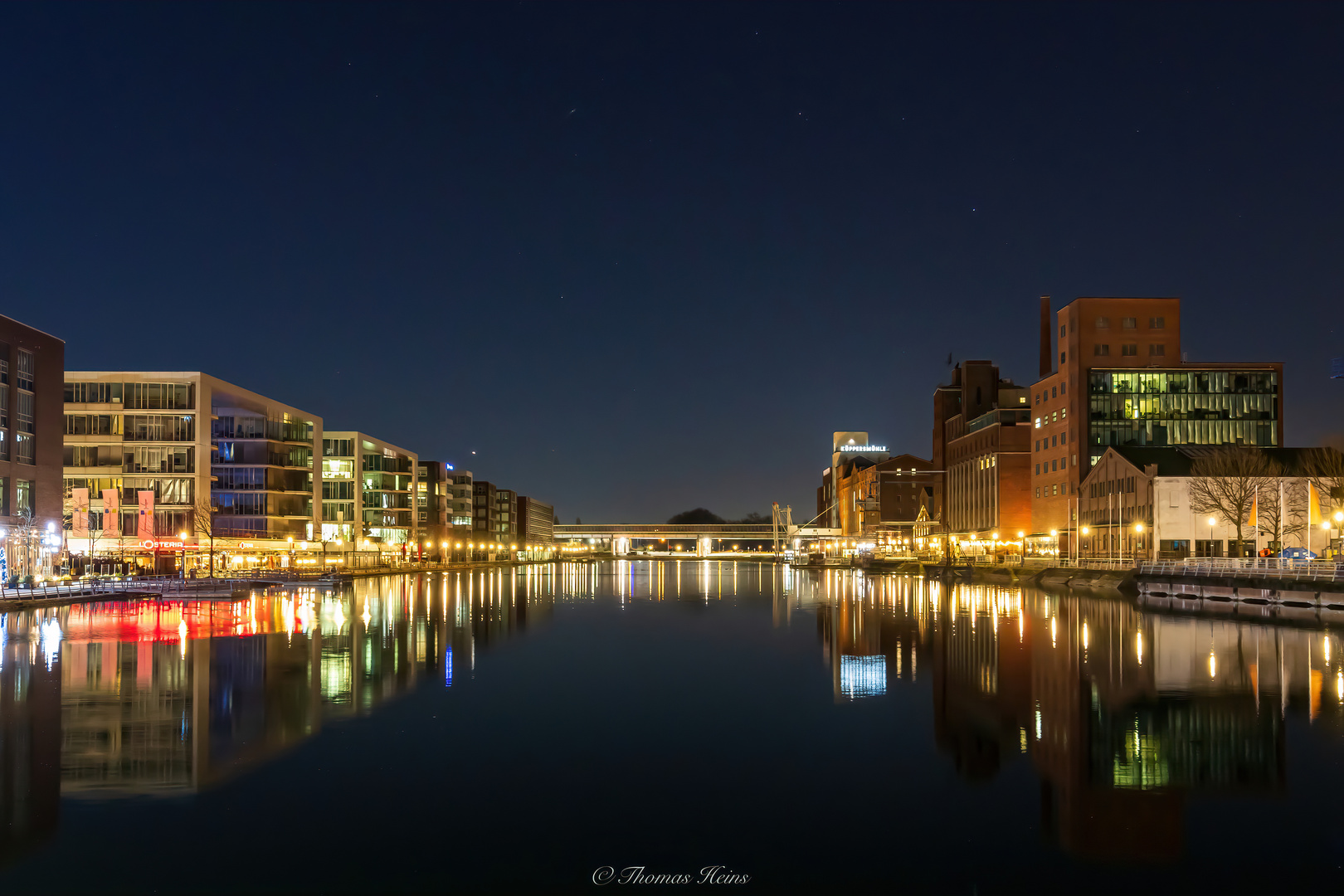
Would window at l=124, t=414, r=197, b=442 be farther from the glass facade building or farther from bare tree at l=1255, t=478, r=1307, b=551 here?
bare tree at l=1255, t=478, r=1307, b=551

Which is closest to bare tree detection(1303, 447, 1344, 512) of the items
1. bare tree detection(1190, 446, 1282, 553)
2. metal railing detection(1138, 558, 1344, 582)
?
bare tree detection(1190, 446, 1282, 553)

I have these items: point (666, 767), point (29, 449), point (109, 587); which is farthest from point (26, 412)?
point (666, 767)

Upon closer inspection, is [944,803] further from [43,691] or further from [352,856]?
[43,691]

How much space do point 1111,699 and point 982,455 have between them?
5338 inches

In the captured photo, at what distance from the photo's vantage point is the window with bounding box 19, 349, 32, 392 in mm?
73062

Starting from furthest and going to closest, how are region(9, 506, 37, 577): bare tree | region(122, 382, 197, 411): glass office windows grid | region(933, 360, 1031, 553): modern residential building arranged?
1. region(933, 360, 1031, 553): modern residential building
2. region(122, 382, 197, 411): glass office windows grid
3. region(9, 506, 37, 577): bare tree

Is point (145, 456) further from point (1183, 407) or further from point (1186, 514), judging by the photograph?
point (1183, 407)

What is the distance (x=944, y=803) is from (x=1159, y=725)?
24.2ft

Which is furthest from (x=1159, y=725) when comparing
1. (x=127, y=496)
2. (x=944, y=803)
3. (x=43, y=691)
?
(x=127, y=496)

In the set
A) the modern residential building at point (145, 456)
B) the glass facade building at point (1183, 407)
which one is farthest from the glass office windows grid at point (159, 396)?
the glass facade building at point (1183, 407)

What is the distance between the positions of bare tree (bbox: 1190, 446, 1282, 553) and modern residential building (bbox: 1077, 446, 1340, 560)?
62cm

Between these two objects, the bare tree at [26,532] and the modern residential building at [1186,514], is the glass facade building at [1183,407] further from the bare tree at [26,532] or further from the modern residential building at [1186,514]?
the bare tree at [26,532]

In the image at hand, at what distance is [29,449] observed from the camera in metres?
73.6

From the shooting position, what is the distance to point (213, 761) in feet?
52.0
